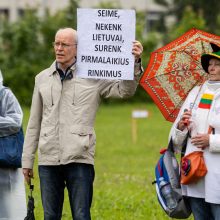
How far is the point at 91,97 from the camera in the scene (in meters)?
7.97

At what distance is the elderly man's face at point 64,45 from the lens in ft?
26.1

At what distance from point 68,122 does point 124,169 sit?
1079 cm

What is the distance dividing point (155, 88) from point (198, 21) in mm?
36407

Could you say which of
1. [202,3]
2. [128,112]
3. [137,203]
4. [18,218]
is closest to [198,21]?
[128,112]

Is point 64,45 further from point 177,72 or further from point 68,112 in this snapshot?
point 177,72

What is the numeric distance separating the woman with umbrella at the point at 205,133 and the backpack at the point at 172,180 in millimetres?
97

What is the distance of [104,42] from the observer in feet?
26.2

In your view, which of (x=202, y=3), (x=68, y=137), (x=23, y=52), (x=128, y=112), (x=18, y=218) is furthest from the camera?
(x=202, y=3)

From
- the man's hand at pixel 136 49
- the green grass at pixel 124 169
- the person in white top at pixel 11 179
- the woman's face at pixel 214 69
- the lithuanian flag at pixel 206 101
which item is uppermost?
the man's hand at pixel 136 49

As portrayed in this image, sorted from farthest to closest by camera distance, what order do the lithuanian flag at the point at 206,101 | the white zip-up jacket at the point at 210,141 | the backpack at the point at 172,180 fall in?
the backpack at the point at 172,180 < the lithuanian flag at the point at 206,101 < the white zip-up jacket at the point at 210,141

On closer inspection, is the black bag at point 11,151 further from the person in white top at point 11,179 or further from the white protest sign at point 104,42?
the white protest sign at point 104,42

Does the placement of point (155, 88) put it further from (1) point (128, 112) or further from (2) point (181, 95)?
(1) point (128, 112)

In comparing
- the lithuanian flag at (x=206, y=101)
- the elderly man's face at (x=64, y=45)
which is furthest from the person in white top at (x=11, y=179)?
the lithuanian flag at (x=206, y=101)

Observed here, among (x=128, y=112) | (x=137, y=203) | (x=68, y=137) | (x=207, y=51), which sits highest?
(x=207, y=51)
